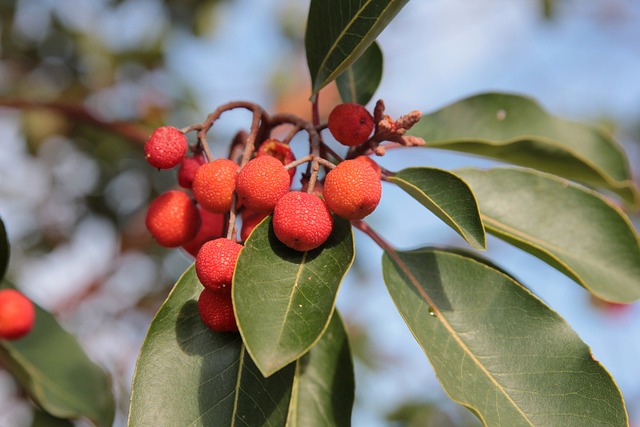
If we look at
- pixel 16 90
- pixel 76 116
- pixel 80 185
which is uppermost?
pixel 76 116

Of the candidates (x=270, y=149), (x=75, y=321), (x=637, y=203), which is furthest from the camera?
(x=75, y=321)

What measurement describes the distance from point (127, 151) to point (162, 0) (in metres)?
0.94

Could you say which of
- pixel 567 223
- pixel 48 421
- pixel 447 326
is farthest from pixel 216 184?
pixel 48 421

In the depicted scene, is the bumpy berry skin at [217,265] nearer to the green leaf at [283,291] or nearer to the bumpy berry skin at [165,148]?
the green leaf at [283,291]

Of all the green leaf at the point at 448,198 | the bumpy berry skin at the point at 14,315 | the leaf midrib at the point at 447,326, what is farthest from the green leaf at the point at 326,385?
the bumpy berry skin at the point at 14,315

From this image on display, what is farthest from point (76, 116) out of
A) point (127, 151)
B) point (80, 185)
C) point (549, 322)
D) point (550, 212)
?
point (549, 322)

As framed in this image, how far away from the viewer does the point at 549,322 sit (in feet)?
4.10

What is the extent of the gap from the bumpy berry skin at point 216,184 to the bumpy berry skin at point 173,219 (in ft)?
0.39

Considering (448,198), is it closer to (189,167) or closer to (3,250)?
(189,167)

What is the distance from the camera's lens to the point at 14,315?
5.15 feet

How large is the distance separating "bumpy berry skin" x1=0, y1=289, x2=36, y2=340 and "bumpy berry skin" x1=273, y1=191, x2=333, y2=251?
31.9 inches

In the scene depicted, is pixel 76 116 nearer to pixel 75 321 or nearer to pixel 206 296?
pixel 206 296

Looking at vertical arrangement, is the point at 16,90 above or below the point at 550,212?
below

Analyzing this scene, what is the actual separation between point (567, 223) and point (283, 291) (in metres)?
0.83
